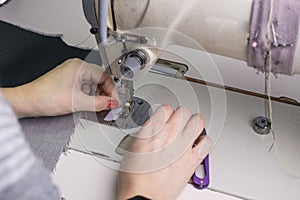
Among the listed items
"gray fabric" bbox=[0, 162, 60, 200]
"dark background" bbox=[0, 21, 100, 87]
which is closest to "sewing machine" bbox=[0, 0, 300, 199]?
"dark background" bbox=[0, 21, 100, 87]

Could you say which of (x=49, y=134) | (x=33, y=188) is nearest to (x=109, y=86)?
(x=49, y=134)

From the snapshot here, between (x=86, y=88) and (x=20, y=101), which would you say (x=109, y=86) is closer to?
(x=86, y=88)

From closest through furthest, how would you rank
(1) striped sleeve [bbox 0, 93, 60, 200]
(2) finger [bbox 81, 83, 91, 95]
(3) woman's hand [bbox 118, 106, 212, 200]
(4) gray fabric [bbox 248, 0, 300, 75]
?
(1) striped sleeve [bbox 0, 93, 60, 200] < (4) gray fabric [bbox 248, 0, 300, 75] < (3) woman's hand [bbox 118, 106, 212, 200] < (2) finger [bbox 81, 83, 91, 95]

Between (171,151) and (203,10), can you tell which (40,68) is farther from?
(203,10)

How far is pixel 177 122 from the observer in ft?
2.65

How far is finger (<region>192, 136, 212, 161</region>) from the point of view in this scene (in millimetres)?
792

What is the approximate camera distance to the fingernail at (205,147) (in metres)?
0.80

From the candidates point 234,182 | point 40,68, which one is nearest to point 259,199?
point 234,182

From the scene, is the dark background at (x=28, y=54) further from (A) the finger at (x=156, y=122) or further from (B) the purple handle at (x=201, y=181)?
(B) the purple handle at (x=201, y=181)

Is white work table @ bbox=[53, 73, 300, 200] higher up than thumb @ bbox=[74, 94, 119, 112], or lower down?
lower down

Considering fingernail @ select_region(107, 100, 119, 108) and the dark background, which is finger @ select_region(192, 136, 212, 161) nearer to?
fingernail @ select_region(107, 100, 119, 108)

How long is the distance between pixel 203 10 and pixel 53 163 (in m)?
0.36

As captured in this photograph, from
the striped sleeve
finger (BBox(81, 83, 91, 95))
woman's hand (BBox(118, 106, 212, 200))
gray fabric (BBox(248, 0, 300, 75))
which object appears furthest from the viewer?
finger (BBox(81, 83, 91, 95))

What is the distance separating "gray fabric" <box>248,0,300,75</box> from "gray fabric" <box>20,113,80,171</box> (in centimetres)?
36
